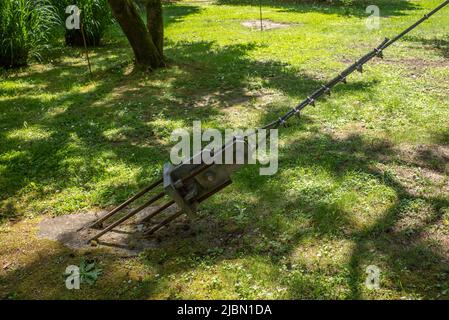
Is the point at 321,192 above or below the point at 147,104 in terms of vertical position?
below

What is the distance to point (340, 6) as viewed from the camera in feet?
70.6

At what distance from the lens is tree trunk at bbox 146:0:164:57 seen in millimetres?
10750

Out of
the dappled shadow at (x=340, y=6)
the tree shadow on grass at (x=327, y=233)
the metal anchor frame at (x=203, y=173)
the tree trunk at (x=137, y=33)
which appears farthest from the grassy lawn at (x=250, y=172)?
the dappled shadow at (x=340, y=6)

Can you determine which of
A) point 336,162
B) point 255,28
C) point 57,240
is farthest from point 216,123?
point 255,28

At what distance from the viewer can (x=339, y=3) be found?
2239 centimetres

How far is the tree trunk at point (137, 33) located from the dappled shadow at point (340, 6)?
10.4 meters

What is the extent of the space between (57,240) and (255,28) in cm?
1270

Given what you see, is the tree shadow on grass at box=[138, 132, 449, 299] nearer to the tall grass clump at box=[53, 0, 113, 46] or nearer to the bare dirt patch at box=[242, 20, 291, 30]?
the tall grass clump at box=[53, 0, 113, 46]

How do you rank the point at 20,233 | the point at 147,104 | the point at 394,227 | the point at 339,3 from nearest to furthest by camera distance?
the point at 394,227 < the point at 20,233 < the point at 147,104 < the point at 339,3

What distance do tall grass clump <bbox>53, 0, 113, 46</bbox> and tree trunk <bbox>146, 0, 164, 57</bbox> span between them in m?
3.40

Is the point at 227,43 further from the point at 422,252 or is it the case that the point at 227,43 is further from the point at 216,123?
the point at 422,252

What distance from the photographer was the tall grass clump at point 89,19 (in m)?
13.5

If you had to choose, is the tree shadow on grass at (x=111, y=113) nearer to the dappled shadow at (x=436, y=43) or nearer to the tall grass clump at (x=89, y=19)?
the tall grass clump at (x=89, y=19)

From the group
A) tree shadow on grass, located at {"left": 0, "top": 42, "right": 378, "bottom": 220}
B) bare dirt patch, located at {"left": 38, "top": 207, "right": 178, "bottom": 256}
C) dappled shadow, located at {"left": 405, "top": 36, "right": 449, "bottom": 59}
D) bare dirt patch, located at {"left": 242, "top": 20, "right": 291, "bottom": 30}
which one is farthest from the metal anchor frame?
bare dirt patch, located at {"left": 242, "top": 20, "right": 291, "bottom": 30}
